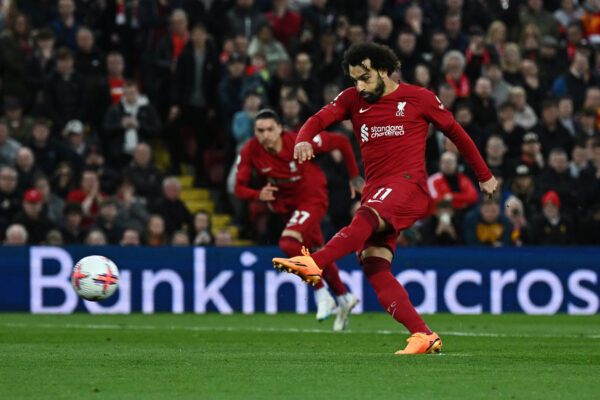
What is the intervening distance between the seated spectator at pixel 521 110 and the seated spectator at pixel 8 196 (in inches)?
308

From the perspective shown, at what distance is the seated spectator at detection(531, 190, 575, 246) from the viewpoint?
17953mm

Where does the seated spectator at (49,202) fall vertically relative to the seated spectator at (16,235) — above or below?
above

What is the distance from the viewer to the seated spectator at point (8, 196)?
57.6 ft

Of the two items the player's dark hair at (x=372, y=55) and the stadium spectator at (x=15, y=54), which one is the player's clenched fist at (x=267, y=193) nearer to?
the player's dark hair at (x=372, y=55)

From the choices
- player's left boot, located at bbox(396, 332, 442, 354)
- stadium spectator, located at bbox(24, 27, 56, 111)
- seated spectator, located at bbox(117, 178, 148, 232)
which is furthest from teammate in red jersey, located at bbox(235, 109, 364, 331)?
stadium spectator, located at bbox(24, 27, 56, 111)

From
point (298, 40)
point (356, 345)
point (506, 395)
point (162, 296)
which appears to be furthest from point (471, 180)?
point (506, 395)

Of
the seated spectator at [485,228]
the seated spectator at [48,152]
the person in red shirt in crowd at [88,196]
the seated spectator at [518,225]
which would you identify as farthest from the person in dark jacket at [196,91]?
the seated spectator at [518,225]

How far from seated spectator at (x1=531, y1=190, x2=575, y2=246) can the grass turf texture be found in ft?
10.6

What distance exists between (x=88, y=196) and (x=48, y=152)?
98cm

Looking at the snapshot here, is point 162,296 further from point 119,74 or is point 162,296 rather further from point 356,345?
point 356,345

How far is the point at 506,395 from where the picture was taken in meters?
7.22

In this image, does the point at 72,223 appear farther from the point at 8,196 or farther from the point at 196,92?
the point at 196,92

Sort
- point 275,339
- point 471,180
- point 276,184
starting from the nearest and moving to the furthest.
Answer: point 275,339, point 276,184, point 471,180

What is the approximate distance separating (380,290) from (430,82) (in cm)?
1039
